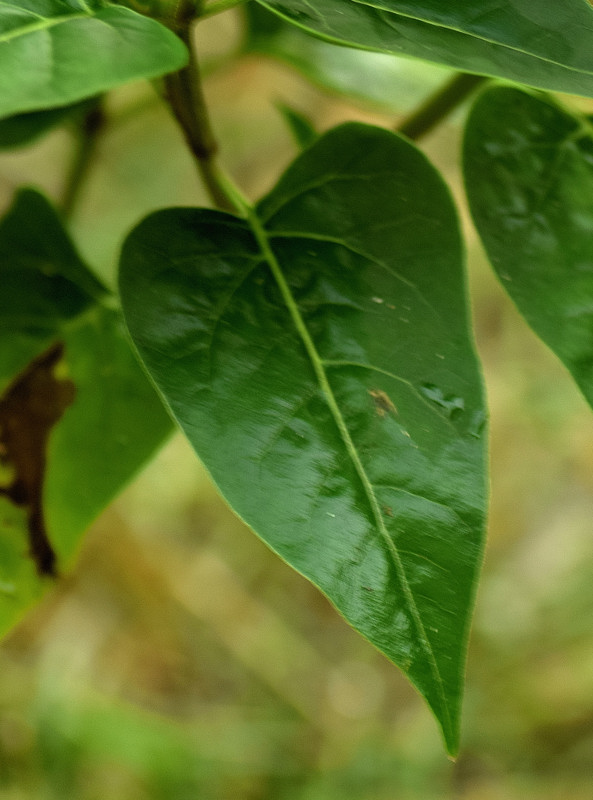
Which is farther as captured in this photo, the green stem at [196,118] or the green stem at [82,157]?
the green stem at [82,157]

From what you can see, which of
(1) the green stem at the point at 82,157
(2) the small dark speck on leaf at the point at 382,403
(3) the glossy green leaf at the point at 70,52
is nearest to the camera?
(3) the glossy green leaf at the point at 70,52

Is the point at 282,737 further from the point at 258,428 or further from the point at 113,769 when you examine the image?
the point at 258,428

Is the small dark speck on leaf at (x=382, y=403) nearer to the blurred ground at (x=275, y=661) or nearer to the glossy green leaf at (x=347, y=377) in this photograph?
the glossy green leaf at (x=347, y=377)

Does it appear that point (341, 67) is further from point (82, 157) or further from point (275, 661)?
point (275, 661)

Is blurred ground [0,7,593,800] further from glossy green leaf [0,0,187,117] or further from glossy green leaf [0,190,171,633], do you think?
glossy green leaf [0,0,187,117]

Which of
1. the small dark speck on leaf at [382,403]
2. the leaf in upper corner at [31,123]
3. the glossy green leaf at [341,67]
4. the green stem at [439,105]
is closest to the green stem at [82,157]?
the leaf in upper corner at [31,123]

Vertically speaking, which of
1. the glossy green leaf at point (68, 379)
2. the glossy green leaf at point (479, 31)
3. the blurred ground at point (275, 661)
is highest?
the glossy green leaf at point (479, 31)

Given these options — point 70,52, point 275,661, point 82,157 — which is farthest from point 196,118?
point 275,661
